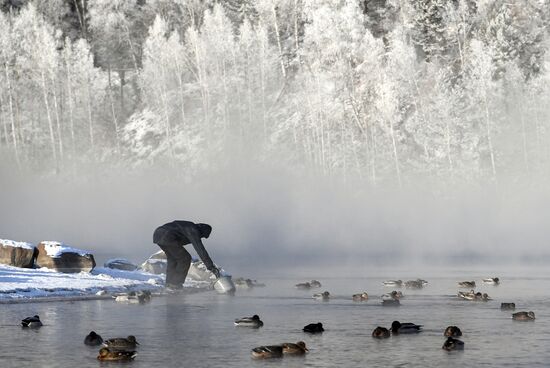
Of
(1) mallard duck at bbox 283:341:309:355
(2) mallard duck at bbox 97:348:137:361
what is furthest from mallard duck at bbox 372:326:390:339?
(2) mallard duck at bbox 97:348:137:361

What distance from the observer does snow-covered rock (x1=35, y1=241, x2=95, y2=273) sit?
39875mm

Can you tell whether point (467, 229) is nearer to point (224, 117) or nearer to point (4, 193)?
point (224, 117)

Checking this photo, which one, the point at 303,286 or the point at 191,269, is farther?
the point at 191,269

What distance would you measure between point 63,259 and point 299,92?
88.9 metres

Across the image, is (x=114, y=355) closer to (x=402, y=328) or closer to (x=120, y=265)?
(x=402, y=328)

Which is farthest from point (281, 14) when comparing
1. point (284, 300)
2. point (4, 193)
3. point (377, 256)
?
point (284, 300)

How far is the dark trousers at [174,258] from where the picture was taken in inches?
1500

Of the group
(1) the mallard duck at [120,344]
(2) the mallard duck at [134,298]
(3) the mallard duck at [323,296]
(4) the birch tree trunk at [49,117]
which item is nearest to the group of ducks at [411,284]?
(3) the mallard duck at [323,296]

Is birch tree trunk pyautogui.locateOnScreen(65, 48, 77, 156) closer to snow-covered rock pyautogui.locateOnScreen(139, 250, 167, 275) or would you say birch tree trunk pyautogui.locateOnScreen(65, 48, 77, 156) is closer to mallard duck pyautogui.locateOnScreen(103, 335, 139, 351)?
snow-covered rock pyautogui.locateOnScreen(139, 250, 167, 275)

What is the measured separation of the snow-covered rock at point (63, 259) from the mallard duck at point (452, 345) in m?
21.4

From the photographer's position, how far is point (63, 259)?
131 feet

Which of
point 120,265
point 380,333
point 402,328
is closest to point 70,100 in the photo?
point 120,265

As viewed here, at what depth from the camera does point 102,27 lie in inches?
5507

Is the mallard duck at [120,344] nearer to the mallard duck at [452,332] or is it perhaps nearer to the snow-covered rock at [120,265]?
the mallard duck at [452,332]
